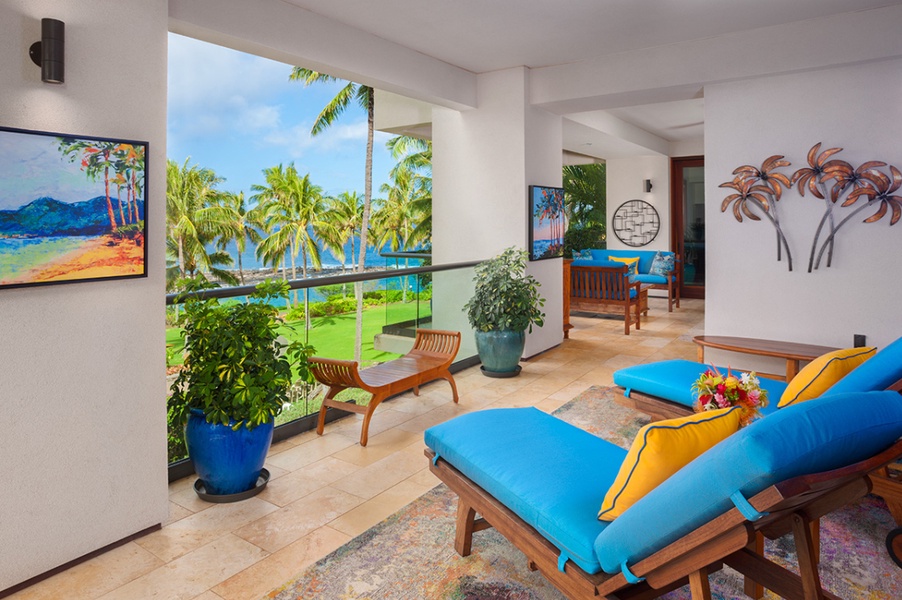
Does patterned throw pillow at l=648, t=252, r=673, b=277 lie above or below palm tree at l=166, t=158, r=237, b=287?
below

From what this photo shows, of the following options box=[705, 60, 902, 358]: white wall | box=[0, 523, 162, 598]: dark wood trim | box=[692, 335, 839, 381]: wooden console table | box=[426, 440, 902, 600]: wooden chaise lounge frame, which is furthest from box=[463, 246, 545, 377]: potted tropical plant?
box=[0, 523, 162, 598]: dark wood trim

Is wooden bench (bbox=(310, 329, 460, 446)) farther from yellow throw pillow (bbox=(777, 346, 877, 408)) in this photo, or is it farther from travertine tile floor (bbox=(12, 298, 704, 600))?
yellow throw pillow (bbox=(777, 346, 877, 408))

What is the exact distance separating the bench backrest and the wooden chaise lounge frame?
5949mm

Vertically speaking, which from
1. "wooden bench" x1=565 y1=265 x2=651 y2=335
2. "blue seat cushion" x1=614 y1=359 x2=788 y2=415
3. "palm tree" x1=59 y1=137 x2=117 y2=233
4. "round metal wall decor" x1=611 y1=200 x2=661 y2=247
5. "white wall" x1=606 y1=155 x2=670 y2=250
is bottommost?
"blue seat cushion" x1=614 y1=359 x2=788 y2=415

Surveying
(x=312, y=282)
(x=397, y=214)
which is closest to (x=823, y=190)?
(x=312, y=282)

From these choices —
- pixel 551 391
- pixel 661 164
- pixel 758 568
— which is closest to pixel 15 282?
pixel 758 568

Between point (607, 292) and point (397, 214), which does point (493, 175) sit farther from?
point (397, 214)

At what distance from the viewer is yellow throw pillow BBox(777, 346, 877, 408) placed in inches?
105

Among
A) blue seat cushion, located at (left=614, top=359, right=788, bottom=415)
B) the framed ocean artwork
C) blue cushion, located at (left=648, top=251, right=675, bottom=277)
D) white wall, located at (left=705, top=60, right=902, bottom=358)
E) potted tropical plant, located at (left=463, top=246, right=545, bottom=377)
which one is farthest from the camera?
blue cushion, located at (left=648, top=251, right=675, bottom=277)

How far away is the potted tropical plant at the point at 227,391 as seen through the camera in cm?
297

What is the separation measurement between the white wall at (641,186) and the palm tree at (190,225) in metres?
18.9

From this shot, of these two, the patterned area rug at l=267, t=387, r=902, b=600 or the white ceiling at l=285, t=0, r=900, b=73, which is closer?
the patterned area rug at l=267, t=387, r=902, b=600

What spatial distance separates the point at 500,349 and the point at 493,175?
1.87 metres

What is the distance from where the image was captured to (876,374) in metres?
2.49
